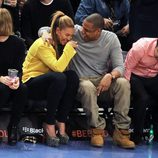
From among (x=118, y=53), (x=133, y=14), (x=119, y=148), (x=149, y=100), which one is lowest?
(x=119, y=148)

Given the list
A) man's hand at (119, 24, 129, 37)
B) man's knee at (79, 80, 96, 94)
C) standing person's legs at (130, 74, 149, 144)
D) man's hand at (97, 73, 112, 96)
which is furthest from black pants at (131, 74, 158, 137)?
man's hand at (119, 24, 129, 37)

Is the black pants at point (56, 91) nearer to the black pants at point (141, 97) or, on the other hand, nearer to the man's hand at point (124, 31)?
the black pants at point (141, 97)

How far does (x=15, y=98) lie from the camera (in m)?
3.83

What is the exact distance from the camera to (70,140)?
4160mm

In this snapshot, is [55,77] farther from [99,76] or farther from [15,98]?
[99,76]

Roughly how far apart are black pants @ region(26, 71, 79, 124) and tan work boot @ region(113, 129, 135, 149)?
46 cm

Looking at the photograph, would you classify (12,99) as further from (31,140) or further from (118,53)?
(118,53)

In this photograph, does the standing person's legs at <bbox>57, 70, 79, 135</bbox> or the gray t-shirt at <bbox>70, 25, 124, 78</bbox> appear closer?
the standing person's legs at <bbox>57, 70, 79, 135</bbox>

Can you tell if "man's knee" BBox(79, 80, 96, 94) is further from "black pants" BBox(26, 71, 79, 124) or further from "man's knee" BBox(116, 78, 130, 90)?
"man's knee" BBox(116, 78, 130, 90)

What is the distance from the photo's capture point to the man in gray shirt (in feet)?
13.2

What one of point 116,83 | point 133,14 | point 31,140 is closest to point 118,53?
point 116,83

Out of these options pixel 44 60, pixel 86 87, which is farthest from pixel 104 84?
pixel 44 60

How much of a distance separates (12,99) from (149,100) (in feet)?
3.86

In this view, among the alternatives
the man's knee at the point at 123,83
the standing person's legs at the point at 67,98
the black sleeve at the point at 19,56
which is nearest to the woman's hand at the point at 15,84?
the black sleeve at the point at 19,56
